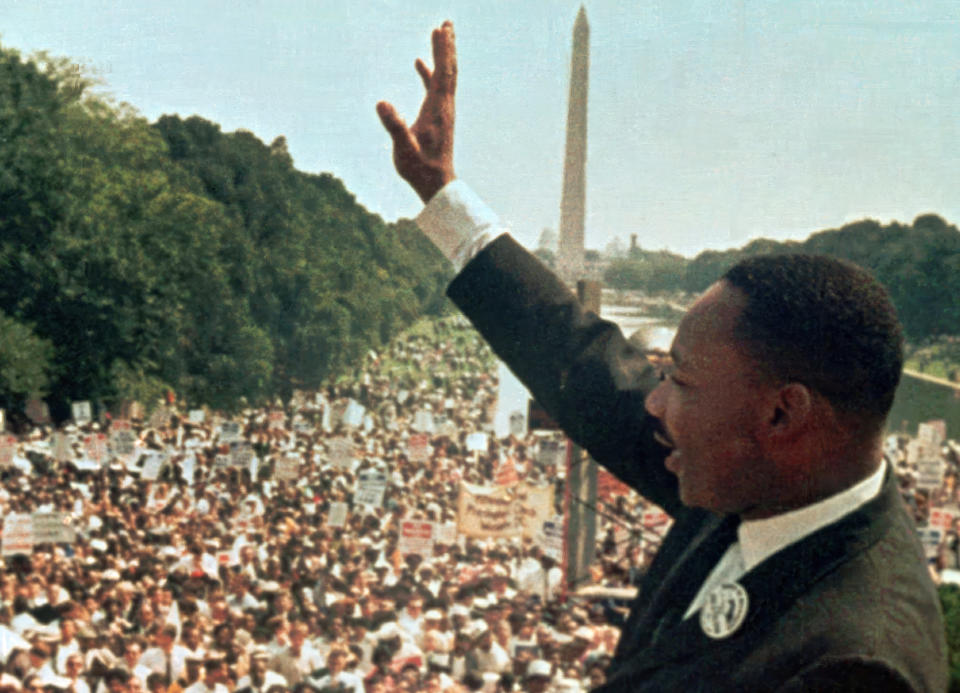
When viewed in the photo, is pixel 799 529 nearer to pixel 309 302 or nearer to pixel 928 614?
pixel 928 614

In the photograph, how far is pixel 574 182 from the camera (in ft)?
63.2

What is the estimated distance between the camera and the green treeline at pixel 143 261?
32.6m

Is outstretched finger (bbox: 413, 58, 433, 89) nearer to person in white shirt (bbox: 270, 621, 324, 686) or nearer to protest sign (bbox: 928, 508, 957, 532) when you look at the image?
person in white shirt (bbox: 270, 621, 324, 686)

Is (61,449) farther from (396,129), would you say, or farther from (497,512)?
(396,129)

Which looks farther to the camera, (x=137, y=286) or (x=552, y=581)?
(x=137, y=286)

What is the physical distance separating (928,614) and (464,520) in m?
12.4

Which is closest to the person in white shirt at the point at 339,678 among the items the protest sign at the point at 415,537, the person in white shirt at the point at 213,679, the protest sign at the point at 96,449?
the person in white shirt at the point at 213,679

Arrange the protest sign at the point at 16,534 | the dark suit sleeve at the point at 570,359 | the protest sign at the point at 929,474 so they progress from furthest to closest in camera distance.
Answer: the protest sign at the point at 929,474
the protest sign at the point at 16,534
the dark suit sleeve at the point at 570,359

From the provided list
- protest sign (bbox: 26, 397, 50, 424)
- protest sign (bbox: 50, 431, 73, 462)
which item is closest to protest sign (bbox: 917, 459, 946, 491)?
protest sign (bbox: 50, 431, 73, 462)

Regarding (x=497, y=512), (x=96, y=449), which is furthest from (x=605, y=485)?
(x=96, y=449)

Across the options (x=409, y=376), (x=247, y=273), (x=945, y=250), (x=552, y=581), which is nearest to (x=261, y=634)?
(x=552, y=581)

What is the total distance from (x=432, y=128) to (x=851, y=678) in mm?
1022

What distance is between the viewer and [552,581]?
12445mm

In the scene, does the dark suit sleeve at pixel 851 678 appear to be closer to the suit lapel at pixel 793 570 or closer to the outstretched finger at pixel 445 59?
the suit lapel at pixel 793 570
